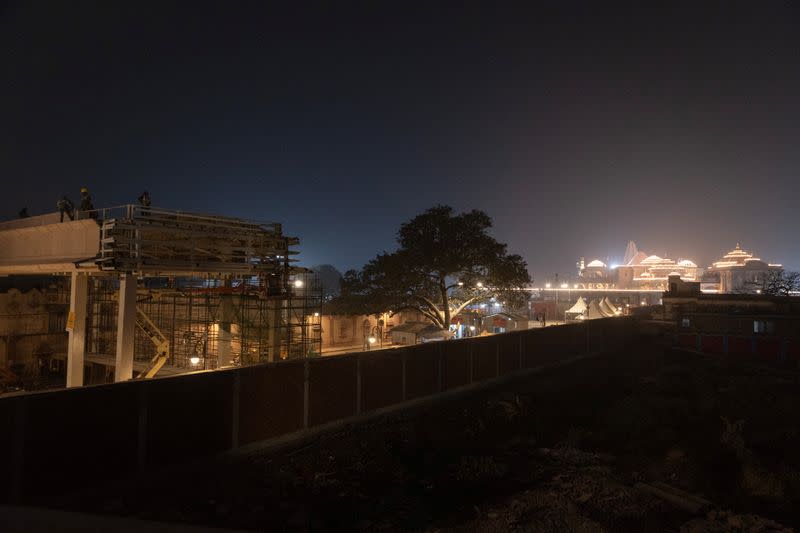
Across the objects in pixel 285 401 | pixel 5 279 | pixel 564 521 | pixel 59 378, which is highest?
pixel 5 279

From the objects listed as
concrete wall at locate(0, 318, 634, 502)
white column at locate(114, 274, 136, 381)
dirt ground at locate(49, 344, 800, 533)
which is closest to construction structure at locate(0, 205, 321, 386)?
white column at locate(114, 274, 136, 381)

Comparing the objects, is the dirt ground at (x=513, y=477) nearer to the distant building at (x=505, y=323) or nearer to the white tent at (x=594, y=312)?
the distant building at (x=505, y=323)

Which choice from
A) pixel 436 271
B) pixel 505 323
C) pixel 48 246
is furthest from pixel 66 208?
pixel 505 323

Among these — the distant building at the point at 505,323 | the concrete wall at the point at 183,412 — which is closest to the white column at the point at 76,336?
A: the concrete wall at the point at 183,412

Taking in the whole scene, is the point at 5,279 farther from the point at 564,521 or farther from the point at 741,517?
the point at 741,517

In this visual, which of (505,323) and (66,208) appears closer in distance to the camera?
(66,208)

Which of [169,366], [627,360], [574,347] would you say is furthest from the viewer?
[627,360]

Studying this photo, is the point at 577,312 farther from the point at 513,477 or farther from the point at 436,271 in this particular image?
the point at 513,477

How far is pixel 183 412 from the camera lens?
8000 mm

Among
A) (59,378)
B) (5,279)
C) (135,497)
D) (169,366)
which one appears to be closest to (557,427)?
(135,497)

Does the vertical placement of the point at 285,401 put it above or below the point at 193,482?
above

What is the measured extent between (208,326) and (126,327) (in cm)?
468

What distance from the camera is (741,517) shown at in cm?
651

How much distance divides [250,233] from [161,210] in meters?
3.56
